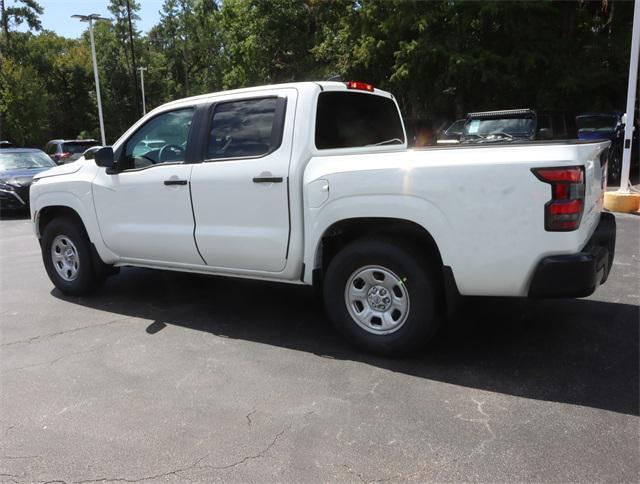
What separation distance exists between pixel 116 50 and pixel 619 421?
2237 inches

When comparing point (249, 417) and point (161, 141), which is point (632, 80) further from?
point (249, 417)

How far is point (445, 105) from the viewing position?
19.5m

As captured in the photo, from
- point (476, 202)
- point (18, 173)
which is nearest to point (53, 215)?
point (476, 202)

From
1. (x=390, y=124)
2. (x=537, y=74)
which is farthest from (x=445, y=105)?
(x=390, y=124)

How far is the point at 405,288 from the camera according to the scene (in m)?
3.78

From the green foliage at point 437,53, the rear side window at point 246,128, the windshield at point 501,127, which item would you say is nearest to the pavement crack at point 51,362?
the rear side window at point 246,128

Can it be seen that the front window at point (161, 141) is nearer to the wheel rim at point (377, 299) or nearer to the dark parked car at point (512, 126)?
the wheel rim at point (377, 299)

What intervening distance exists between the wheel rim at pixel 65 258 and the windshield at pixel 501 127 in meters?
8.33

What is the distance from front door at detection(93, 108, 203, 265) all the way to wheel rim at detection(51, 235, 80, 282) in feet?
2.10

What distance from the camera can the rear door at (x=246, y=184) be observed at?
4.20 metres

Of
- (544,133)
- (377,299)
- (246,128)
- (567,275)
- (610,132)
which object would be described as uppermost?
(246,128)

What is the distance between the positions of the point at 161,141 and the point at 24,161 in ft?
34.3

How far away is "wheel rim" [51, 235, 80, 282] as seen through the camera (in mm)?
5723

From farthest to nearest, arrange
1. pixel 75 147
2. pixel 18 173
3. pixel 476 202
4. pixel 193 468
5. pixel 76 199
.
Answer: pixel 75 147 < pixel 18 173 < pixel 76 199 < pixel 476 202 < pixel 193 468
